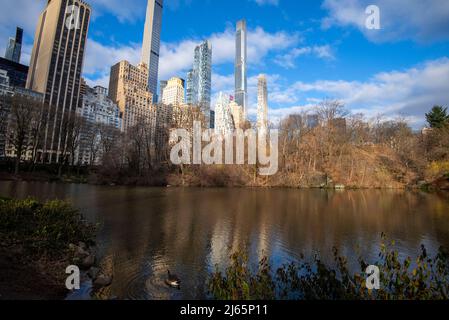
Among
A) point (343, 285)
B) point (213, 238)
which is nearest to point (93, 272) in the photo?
point (213, 238)

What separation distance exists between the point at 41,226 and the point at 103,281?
A: 4.00 meters

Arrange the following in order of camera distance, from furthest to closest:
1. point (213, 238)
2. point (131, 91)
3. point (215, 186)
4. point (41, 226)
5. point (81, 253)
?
point (131, 91)
point (215, 186)
point (213, 238)
point (41, 226)
point (81, 253)

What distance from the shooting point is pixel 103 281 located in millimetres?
6578

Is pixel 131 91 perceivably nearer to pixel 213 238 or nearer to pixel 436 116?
pixel 436 116

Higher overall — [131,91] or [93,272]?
[131,91]

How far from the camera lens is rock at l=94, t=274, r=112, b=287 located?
6.52 meters

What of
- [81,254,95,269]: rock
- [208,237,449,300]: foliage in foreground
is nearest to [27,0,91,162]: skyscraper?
[81,254,95,269]: rock

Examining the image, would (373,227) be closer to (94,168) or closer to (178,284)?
(178,284)

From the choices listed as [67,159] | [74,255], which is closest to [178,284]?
[74,255]

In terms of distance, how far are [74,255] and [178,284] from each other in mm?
3624

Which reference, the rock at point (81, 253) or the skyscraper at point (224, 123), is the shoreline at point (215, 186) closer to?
the skyscraper at point (224, 123)

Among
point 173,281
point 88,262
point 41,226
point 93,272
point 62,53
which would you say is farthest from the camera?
point 62,53

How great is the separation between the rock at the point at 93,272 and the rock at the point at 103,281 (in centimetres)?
29

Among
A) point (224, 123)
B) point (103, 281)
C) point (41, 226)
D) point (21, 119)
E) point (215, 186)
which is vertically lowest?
point (103, 281)
